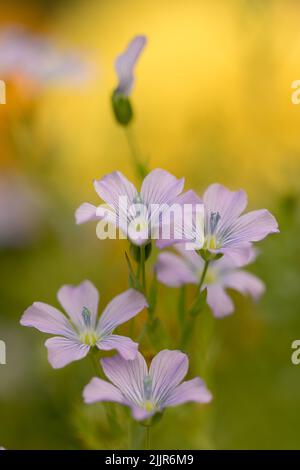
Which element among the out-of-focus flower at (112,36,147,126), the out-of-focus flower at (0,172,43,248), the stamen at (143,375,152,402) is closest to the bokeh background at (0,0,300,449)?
the out-of-focus flower at (0,172,43,248)

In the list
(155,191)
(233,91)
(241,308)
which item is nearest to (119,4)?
(233,91)

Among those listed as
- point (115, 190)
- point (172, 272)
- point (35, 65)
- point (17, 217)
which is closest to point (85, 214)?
point (115, 190)

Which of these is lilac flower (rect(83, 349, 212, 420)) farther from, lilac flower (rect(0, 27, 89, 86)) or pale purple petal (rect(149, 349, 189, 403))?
lilac flower (rect(0, 27, 89, 86))

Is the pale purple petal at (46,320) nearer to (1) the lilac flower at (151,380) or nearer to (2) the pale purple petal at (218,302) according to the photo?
(1) the lilac flower at (151,380)

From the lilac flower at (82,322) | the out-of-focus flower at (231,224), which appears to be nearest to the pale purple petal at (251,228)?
the out-of-focus flower at (231,224)

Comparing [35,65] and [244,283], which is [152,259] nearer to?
[244,283]

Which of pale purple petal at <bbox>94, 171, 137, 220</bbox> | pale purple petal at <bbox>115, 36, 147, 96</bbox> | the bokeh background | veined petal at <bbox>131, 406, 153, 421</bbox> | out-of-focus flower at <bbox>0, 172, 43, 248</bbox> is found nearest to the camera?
veined petal at <bbox>131, 406, 153, 421</bbox>
